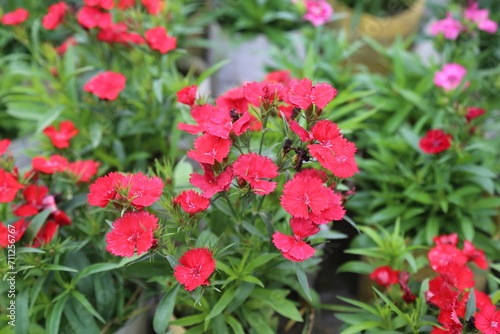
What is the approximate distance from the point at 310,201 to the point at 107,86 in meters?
0.75

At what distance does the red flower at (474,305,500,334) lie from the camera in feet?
3.11

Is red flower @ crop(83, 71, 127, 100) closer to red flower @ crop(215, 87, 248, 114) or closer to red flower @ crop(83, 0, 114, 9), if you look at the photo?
red flower @ crop(83, 0, 114, 9)

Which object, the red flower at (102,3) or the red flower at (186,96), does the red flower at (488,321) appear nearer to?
the red flower at (186,96)

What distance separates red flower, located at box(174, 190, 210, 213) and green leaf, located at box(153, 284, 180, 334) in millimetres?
239

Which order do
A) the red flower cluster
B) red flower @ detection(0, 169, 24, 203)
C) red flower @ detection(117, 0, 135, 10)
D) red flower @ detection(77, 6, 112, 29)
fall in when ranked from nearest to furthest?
the red flower cluster, red flower @ detection(0, 169, 24, 203), red flower @ detection(77, 6, 112, 29), red flower @ detection(117, 0, 135, 10)

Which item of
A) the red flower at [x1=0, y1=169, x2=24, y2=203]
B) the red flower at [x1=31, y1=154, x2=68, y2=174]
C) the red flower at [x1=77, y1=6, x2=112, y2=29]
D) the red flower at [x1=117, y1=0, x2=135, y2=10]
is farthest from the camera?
the red flower at [x1=117, y1=0, x2=135, y2=10]

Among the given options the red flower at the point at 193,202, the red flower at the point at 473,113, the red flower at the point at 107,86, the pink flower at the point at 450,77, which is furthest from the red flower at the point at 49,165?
the pink flower at the point at 450,77

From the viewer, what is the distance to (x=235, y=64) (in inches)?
89.4

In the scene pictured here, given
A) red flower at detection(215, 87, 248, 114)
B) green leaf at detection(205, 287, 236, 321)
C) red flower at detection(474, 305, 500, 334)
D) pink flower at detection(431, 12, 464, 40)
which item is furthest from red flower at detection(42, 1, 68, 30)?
red flower at detection(474, 305, 500, 334)

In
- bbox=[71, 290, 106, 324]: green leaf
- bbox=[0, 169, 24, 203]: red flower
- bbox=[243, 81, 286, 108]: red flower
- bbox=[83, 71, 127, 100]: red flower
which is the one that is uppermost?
bbox=[243, 81, 286, 108]: red flower

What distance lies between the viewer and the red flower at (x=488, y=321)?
3.11 ft

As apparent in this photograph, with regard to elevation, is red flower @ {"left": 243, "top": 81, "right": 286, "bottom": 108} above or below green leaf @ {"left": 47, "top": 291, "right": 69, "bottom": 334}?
above

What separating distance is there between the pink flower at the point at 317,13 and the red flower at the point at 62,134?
2.98ft

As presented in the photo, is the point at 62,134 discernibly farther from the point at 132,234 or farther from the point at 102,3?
the point at 132,234
